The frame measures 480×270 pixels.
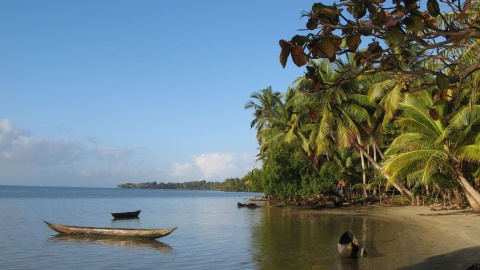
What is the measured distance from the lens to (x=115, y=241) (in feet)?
67.4

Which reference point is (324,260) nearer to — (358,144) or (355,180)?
(358,144)

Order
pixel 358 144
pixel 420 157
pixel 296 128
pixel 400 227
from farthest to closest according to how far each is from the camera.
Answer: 1. pixel 296 128
2. pixel 358 144
3. pixel 400 227
4. pixel 420 157

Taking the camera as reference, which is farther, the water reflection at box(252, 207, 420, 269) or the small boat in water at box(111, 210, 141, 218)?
the small boat in water at box(111, 210, 141, 218)

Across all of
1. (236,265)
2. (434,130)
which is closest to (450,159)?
(434,130)

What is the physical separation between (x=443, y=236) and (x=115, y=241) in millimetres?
14282

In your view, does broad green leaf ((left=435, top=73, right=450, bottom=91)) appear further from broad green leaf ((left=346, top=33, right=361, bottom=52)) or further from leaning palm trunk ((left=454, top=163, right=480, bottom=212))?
leaning palm trunk ((left=454, top=163, right=480, bottom=212))

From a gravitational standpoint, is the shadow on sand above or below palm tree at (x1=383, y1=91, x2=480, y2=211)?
below

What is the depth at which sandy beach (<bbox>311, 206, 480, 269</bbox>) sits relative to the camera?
1185cm

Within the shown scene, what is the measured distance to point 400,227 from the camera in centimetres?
2144

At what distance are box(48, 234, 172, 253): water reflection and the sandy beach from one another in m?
10.2

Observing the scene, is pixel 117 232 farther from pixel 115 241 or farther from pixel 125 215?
pixel 125 215

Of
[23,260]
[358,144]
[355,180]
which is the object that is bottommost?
[23,260]

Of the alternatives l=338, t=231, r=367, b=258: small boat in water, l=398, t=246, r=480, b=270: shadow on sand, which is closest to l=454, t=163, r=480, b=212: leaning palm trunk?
l=398, t=246, r=480, b=270: shadow on sand

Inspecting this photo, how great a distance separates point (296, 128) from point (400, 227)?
18232 millimetres
